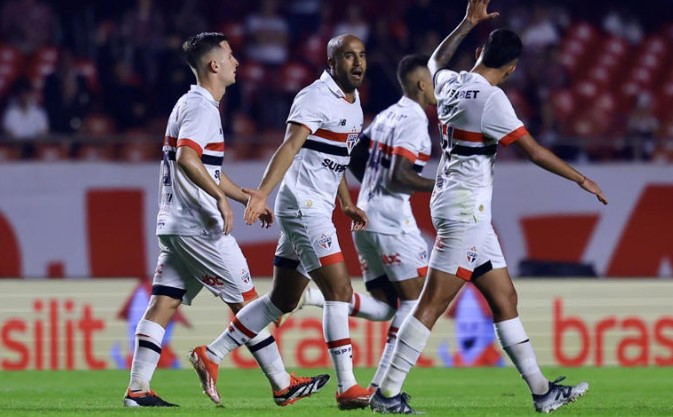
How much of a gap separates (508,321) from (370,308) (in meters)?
2.03

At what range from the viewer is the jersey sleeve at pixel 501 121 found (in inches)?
303

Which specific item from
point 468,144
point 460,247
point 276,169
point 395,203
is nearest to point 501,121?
point 468,144

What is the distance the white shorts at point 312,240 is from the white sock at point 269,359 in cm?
56

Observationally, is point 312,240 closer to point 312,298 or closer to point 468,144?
point 468,144

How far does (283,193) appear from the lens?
8.58 metres

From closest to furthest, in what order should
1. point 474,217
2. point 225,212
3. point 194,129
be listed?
point 474,217 → point 225,212 → point 194,129

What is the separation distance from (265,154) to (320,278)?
7.04 meters

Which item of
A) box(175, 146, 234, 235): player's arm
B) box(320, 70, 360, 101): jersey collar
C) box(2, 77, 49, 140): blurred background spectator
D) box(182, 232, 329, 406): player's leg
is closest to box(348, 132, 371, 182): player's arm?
box(320, 70, 360, 101): jersey collar

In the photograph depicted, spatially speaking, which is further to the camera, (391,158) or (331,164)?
(391,158)

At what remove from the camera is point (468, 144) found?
792cm

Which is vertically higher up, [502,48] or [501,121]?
[502,48]

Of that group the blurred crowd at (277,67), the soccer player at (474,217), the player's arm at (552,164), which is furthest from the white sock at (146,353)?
the blurred crowd at (277,67)

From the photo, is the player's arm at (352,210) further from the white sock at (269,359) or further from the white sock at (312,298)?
the white sock at (269,359)

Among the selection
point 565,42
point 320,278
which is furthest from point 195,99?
point 565,42
